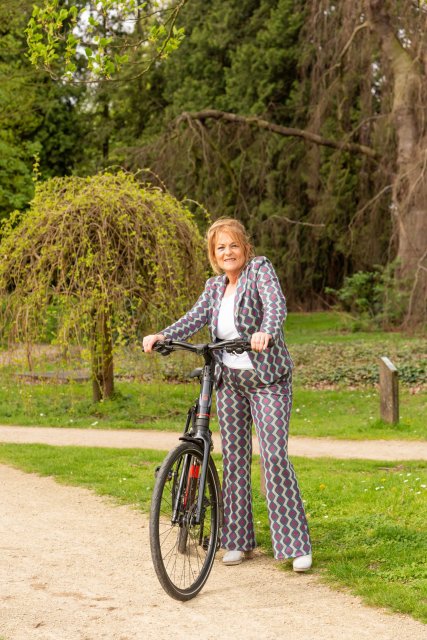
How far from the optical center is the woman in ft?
16.6

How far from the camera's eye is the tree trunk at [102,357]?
11547mm

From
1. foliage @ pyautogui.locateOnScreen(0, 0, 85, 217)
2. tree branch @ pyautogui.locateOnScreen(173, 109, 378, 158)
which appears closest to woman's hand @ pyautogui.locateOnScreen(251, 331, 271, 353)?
tree branch @ pyautogui.locateOnScreen(173, 109, 378, 158)

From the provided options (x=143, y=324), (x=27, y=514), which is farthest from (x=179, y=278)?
(x=27, y=514)

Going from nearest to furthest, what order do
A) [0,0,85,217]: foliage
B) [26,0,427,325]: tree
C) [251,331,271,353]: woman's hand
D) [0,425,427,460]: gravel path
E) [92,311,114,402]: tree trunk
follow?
[251,331,271,353]: woman's hand, [0,425,427,460]: gravel path, [92,311,114,402]: tree trunk, [26,0,427,325]: tree, [0,0,85,217]: foliage

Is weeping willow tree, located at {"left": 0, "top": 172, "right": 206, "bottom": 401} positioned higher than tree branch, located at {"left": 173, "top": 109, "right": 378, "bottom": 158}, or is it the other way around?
tree branch, located at {"left": 173, "top": 109, "right": 378, "bottom": 158}

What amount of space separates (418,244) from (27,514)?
→ 573 inches

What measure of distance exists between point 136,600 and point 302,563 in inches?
34.4

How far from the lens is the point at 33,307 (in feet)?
36.4

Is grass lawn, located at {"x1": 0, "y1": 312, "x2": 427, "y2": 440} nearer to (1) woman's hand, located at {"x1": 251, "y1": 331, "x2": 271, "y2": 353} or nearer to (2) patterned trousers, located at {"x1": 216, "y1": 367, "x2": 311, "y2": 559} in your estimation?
(2) patterned trousers, located at {"x1": 216, "y1": 367, "x2": 311, "y2": 559}

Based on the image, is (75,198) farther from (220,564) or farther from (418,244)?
(418,244)

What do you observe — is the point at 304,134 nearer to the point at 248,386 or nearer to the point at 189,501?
the point at 248,386

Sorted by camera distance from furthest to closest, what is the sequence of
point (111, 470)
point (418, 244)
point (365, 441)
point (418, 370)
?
point (418, 244), point (418, 370), point (365, 441), point (111, 470)

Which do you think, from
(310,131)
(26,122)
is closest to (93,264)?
(310,131)

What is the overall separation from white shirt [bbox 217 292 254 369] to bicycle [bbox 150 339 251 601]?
10cm
